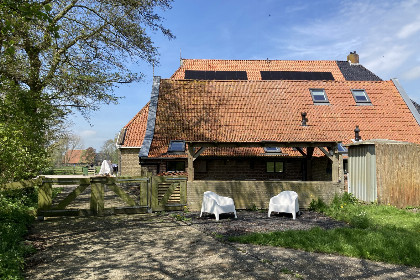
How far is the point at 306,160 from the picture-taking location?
14336mm

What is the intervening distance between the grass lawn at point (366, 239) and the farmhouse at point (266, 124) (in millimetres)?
3249

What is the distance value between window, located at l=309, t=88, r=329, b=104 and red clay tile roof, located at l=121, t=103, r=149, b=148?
40.5 ft

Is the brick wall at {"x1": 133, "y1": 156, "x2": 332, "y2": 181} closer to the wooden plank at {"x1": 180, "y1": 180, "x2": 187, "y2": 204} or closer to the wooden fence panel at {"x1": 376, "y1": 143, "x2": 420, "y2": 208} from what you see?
the wooden plank at {"x1": 180, "y1": 180, "x2": 187, "y2": 204}

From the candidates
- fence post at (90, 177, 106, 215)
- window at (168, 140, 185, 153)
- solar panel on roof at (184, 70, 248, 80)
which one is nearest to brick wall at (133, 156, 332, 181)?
window at (168, 140, 185, 153)

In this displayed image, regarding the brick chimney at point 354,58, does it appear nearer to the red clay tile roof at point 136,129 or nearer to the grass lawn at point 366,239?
the red clay tile roof at point 136,129

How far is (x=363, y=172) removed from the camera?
1181cm

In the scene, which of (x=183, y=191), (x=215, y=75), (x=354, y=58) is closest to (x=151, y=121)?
(x=183, y=191)

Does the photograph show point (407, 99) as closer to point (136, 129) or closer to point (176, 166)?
point (176, 166)

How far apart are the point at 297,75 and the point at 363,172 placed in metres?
16.9

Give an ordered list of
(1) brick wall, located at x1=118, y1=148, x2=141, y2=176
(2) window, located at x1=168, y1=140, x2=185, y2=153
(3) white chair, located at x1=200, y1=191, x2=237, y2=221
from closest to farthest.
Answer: (3) white chair, located at x1=200, y1=191, x2=237, y2=221 < (2) window, located at x1=168, y1=140, x2=185, y2=153 < (1) brick wall, located at x1=118, y1=148, x2=141, y2=176

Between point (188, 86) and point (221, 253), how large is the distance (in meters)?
12.9

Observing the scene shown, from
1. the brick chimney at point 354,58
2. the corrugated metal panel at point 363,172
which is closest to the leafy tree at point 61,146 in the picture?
the corrugated metal panel at point 363,172

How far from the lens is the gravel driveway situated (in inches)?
204

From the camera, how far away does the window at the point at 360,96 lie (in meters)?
17.7
